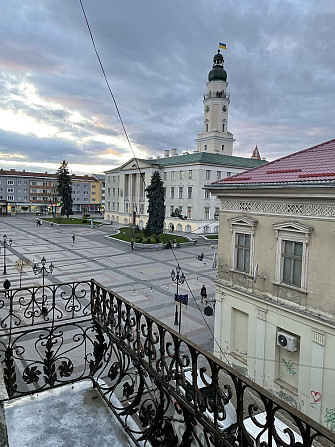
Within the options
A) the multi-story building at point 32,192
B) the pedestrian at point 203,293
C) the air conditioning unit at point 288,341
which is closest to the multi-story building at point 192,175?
the pedestrian at point 203,293

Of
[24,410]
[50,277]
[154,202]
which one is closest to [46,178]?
[154,202]

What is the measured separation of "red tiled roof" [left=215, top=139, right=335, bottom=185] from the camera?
30.0 feet

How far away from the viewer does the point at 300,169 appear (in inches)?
408

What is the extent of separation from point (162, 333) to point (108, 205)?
232 ft

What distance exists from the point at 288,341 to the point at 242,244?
11.3 ft

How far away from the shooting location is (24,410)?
3432 mm

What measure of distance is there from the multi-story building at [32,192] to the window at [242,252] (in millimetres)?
78517

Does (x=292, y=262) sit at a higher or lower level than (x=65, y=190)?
lower

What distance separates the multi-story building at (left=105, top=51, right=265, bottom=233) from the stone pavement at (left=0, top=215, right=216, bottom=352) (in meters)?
9.43

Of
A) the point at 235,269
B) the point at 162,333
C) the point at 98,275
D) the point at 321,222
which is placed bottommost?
the point at 98,275

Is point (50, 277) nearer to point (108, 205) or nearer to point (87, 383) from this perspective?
point (87, 383)

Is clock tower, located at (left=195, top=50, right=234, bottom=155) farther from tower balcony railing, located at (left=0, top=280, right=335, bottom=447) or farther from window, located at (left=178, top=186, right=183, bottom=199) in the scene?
tower balcony railing, located at (left=0, top=280, right=335, bottom=447)

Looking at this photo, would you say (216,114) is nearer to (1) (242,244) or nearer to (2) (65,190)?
(2) (65,190)

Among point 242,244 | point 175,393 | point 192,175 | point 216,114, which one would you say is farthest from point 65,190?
point 175,393
